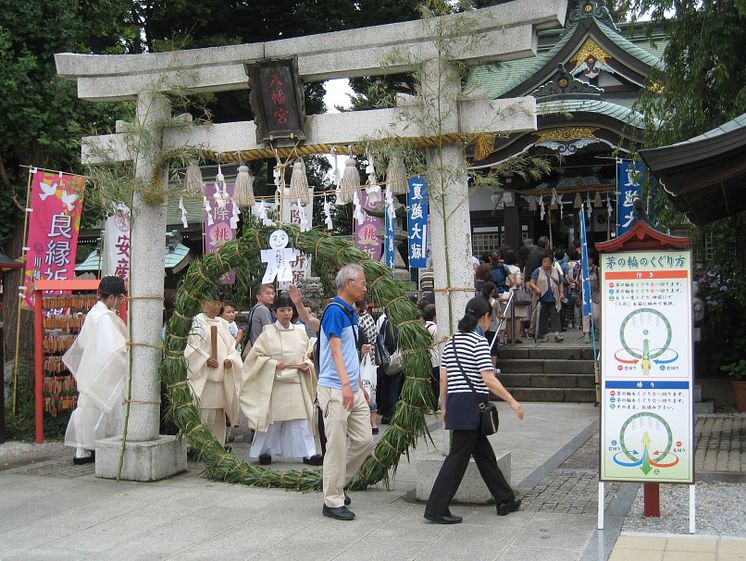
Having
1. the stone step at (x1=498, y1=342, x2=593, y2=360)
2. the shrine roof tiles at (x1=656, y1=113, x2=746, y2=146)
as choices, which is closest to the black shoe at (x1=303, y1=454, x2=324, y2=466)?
the shrine roof tiles at (x1=656, y1=113, x2=746, y2=146)

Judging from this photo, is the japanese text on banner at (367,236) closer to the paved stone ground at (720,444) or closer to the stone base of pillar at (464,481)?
the paved stone ground at (720,444)

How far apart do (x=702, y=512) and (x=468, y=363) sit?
2211 mm

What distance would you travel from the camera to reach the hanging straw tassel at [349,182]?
8234mm

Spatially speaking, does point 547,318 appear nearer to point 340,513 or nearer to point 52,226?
point 52,226

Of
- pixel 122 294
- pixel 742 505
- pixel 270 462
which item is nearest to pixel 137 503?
pixel 270 462

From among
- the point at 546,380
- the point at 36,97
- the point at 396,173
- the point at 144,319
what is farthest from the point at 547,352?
the point at 36,97

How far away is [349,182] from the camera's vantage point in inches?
326

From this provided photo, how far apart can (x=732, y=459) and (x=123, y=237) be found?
342 inches

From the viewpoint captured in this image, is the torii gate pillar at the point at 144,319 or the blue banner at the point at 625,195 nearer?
the torii gate pillar at the point at 144,319

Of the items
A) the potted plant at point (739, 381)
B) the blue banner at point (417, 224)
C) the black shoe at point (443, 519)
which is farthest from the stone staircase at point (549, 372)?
the black shoe at point (443, 519)

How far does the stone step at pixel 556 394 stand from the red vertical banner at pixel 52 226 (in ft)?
23.9

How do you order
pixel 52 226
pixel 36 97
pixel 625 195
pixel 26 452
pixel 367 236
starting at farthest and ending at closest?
1. pixel 625 195
2. pixel 367 236
3. pixel 36 97
4. pixel 52 226
5. pixel 26 452

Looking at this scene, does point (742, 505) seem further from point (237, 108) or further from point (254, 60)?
point (237, 108)

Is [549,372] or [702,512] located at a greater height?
[549,372]
